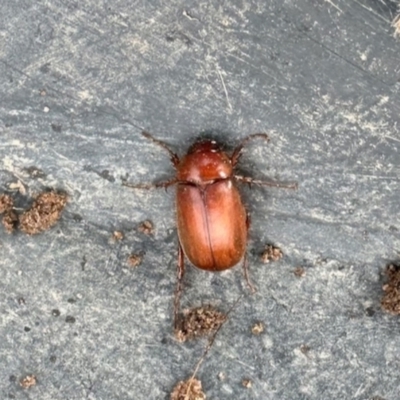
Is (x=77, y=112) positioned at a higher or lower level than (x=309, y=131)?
lower

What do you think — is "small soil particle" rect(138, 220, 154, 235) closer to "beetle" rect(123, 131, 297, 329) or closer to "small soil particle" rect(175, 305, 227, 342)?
"beetle" rect(123, 131, 297, 329)

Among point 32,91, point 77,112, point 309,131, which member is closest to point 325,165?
point 309,131

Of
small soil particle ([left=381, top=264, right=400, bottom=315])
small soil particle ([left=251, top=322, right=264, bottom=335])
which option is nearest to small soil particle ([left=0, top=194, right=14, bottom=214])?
small soil particle ([left=251, top=322, right=264, bottom=335])

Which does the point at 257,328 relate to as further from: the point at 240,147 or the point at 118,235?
the point at 240,147

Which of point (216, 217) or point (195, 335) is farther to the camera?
point (195, 335)

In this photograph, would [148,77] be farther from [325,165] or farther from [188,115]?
[325,165]

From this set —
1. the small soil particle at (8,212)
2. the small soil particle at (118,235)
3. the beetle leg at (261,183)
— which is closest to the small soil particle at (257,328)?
the beetle leg at (261,183)

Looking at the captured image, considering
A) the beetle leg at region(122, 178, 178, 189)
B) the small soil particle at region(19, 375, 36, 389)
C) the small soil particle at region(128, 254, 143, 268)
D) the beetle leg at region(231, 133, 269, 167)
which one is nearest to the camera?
the beetle leg at region(231, 133, 269, 167)
